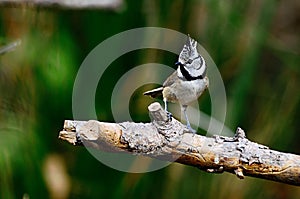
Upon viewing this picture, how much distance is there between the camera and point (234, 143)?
73cm

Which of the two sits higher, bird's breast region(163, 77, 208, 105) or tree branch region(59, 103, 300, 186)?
bird's breast region(163, 77, 208, 105)

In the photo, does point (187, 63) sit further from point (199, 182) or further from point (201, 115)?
point (199, 182)

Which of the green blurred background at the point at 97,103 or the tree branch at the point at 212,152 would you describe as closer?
the tree branch at the point at 212,152

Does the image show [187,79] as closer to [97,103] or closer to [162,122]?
[162,122]

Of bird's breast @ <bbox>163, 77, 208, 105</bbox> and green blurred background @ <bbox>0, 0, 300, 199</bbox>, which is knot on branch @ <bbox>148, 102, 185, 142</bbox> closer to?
bird's breast @ <bbox>163, 77, 208, 105</bbox>

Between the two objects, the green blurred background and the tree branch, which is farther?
the green blurred background

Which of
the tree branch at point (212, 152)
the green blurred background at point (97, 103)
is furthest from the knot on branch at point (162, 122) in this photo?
the green blurred background at point (97, 103)

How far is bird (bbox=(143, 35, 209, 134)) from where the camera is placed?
2.24 ft

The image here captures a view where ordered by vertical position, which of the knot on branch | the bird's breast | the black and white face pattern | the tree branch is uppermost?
the black and white face pattern

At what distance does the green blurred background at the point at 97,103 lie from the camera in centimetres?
139

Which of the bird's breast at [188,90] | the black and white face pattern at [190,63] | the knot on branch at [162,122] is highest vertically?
the black and white face pattern at [190,63]

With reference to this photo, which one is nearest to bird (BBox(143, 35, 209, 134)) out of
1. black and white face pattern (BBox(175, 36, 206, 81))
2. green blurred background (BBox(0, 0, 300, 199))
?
black and white face pattern (BBox(175, 36, 206, 81))

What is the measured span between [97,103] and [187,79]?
2.36ft

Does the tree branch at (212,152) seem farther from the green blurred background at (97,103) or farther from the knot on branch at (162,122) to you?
the green blurred background at (97,103)
